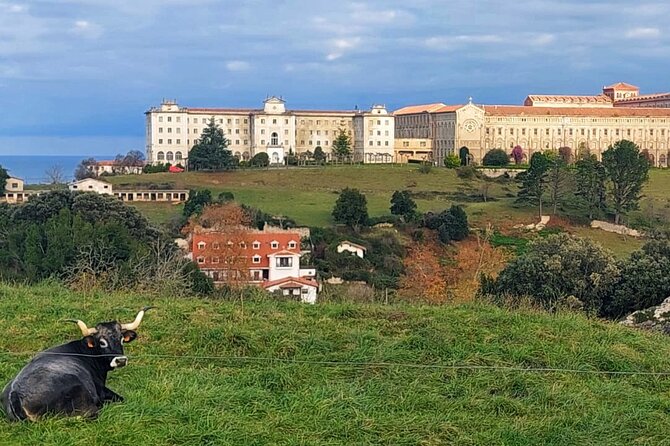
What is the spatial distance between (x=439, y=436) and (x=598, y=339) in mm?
2560

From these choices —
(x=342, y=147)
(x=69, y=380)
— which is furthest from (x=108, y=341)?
(x=342, y=147)

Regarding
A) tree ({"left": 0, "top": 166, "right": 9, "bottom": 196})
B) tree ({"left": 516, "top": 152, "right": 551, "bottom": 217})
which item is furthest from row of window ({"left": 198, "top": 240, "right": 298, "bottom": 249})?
tree ({"left": 0, "top": 166, "right": 9, "bottom": 196})

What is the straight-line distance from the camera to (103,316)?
6551mm

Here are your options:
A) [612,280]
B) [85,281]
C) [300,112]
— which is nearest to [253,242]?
[612,280]

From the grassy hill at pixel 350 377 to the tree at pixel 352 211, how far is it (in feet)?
105

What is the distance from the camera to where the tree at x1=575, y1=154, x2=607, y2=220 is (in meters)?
46.3

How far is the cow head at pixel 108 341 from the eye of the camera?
4.67 m

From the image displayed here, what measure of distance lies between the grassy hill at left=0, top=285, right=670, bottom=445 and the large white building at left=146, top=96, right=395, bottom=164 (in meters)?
67.5

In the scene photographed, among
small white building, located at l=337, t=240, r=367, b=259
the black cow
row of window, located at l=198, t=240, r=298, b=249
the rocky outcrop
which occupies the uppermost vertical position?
the black cow

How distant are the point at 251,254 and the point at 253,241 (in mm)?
796

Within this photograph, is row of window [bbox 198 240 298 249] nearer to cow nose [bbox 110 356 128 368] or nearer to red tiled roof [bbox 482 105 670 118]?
cow nose [bbox 110 356 128 368]

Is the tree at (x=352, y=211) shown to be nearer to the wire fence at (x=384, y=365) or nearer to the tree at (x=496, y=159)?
the tree at (x=496, y=159)

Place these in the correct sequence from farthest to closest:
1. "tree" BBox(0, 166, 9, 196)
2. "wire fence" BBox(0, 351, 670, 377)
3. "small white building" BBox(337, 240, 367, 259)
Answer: "tree" BBox(0, 166, 9, 196) < "small white building" BBox(337, 240, 367, 259) < "wire fence" BBox(0, 351, 670, 377)

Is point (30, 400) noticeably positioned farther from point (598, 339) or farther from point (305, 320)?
point (598, 339)
